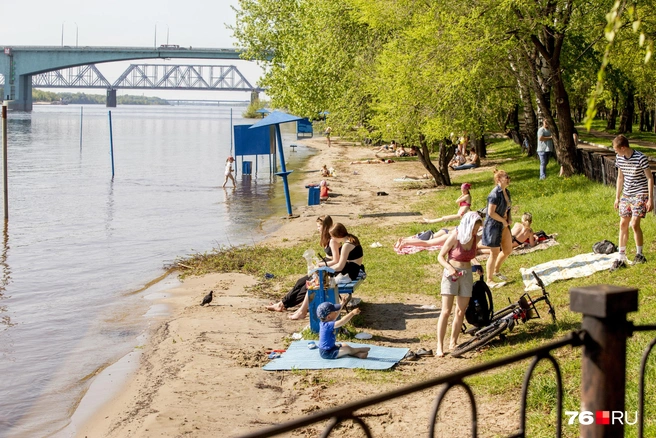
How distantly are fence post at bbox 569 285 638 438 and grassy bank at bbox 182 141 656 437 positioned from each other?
264 cm

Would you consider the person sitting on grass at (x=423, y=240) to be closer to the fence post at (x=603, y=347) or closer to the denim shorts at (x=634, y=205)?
the denim shorts at (x=634, y=205)

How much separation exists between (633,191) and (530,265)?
8.17 ft

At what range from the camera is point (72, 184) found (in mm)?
40281

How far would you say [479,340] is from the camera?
9102mm

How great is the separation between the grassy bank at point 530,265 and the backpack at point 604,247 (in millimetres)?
278

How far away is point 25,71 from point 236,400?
5474 inches

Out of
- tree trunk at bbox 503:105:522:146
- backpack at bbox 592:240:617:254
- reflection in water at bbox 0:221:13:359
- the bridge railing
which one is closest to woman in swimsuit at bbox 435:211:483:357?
backpack at bbox 592:240:617:254

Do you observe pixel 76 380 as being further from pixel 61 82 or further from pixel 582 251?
pixel 61 82

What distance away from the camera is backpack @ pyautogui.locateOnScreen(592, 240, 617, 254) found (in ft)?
40.0

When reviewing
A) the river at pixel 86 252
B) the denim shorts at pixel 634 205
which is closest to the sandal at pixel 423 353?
the denim shorts at pixel 634 205

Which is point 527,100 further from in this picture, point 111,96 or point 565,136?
point 111,96

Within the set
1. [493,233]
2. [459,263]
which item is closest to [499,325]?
[459,263]

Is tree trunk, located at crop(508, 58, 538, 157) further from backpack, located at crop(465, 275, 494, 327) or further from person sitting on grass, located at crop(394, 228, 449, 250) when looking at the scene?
backpack, located at crop(465, 275, 494, 327)

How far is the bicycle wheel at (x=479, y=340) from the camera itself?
9.01 m
